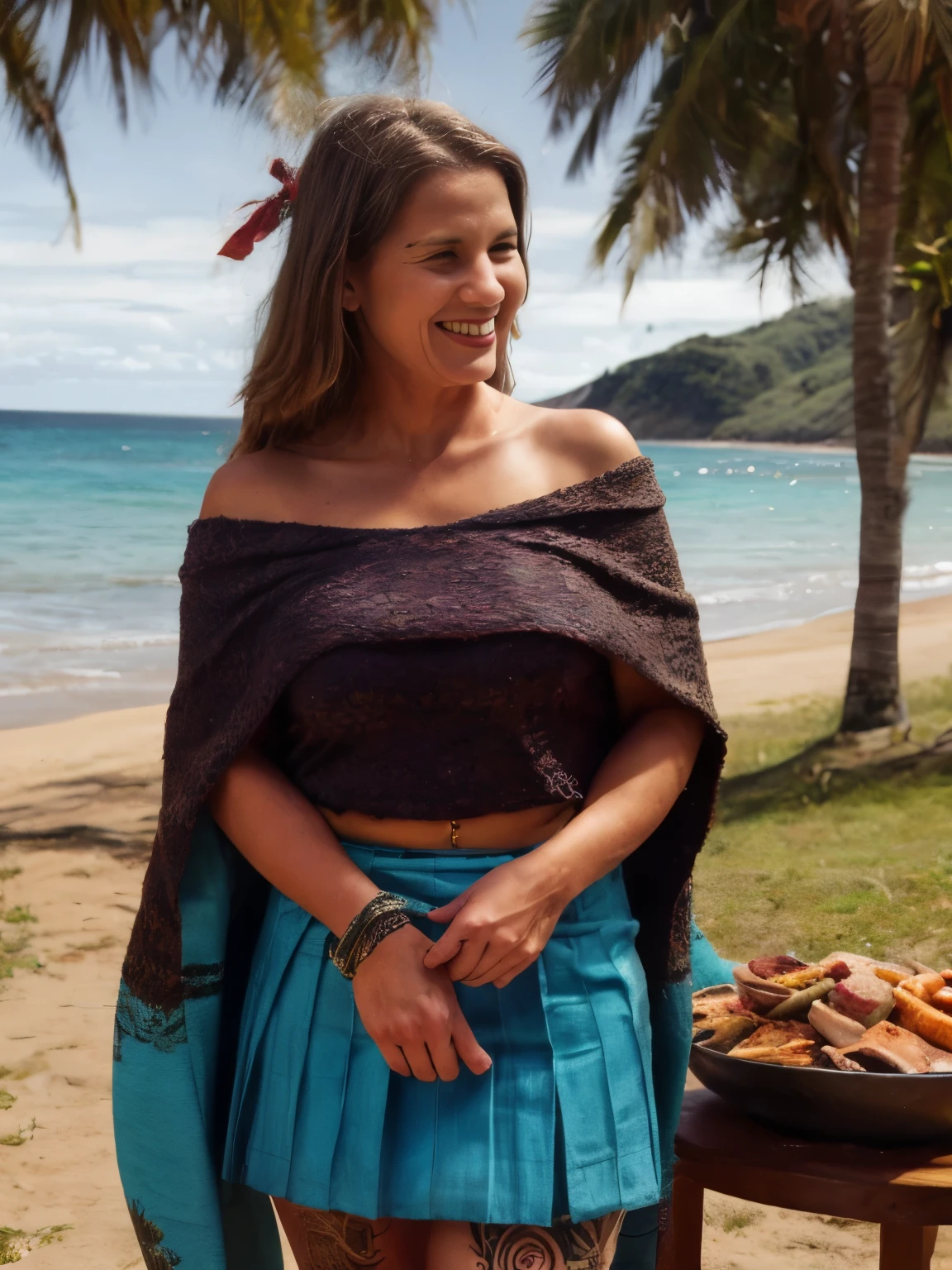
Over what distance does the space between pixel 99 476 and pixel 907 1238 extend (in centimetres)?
3668

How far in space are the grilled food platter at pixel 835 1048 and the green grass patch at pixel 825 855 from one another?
3.60 meters

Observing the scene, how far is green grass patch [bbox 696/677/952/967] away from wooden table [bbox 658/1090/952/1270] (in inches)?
143

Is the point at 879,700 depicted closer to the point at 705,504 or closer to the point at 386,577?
the point at 386,577

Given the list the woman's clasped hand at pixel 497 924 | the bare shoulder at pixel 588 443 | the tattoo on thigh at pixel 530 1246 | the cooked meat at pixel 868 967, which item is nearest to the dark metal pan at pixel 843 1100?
the cooked meat at pixel 868 967

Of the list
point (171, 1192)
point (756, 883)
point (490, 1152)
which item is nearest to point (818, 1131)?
point (490, 1152)

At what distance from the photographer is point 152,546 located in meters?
26.1

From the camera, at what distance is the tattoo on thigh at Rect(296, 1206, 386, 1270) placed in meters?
1.56

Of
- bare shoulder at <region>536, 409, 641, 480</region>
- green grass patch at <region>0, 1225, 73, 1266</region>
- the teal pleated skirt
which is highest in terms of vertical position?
bare shoulder at <region>536, 409, 641, 480</region>

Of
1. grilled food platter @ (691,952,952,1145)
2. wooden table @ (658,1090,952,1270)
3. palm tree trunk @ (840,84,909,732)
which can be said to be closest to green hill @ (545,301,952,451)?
palm tree trunk @ (840,84,909,732)

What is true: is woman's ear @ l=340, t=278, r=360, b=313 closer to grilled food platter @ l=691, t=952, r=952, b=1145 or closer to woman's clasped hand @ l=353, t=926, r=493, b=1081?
woman's clasped hand @ l=353, t=926, r=493, b=1081

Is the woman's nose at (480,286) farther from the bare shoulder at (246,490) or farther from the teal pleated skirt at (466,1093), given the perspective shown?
the teal pleated skirt at (466,1093)

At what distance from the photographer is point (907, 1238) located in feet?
6.63

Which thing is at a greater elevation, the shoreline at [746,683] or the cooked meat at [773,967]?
the cooked meat at [773,967]

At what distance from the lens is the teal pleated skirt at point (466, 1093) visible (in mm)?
1466
